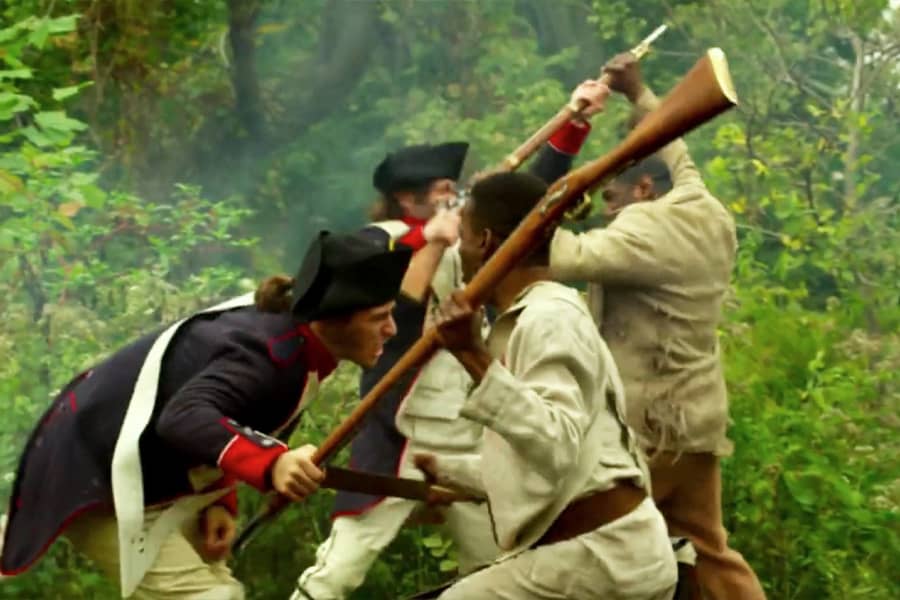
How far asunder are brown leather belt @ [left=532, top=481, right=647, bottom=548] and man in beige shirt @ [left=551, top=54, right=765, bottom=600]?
1.76 metres

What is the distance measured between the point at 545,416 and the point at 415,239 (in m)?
2.10

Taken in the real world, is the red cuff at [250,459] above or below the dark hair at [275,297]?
below

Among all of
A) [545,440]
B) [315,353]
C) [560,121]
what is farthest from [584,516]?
[560,121]

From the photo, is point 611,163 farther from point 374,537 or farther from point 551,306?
point 374,537

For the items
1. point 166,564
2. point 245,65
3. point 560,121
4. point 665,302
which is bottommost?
point 245,65

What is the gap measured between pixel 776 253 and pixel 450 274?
4.33 metres

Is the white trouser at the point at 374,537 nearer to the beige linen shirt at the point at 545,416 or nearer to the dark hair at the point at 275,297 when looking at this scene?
the dark hair at the point at 275,297

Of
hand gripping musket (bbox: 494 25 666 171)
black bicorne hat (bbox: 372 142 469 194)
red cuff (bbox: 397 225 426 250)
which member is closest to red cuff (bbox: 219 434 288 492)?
red cuff (bbox: 397 225 426 250)

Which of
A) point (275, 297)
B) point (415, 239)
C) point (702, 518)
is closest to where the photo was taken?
point (275, 297)

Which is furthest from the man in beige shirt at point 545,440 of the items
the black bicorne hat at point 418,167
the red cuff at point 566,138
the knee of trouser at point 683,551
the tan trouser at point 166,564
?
the red cuff at point 566,138

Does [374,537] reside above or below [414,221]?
below

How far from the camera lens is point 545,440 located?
12.1 ft

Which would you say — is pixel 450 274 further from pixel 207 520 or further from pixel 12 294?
pixel 12 294

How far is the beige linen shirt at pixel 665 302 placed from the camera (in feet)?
18.7
